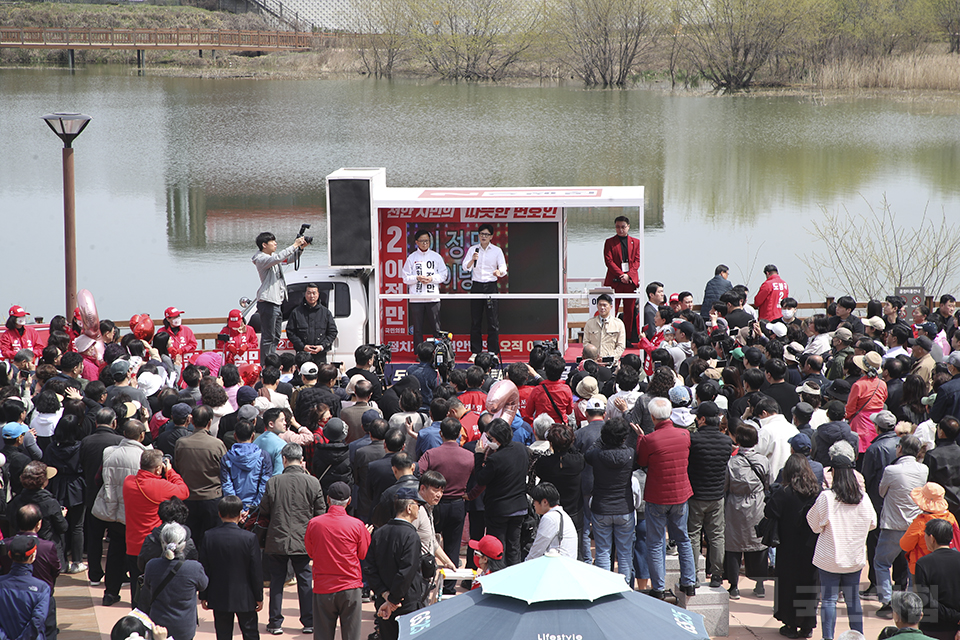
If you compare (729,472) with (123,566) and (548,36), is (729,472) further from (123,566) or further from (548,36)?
(548,36)

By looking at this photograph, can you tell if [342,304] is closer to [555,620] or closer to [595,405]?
[595,405]

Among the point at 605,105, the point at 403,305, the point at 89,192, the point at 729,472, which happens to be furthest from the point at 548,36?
the point at 729,472

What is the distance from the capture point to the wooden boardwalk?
177 feet

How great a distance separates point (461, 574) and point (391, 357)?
7033mm

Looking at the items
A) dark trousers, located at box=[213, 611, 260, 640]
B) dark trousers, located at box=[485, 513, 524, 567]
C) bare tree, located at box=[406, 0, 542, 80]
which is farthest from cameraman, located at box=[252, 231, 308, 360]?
bare tree, located at box=[406, 0, 542, 80]

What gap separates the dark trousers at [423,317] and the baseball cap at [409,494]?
→ 20.1ft

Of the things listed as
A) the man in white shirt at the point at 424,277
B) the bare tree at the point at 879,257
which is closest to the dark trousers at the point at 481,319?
the man in white shirt at the point at 424,277

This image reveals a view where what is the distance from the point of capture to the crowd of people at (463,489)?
6.49 metres

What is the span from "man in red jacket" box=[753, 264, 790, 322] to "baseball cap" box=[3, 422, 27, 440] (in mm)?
9840

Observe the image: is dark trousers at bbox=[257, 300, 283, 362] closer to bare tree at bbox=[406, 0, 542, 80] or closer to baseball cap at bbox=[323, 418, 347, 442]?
baseball cap at bbox=[323, 418, 347, 442]

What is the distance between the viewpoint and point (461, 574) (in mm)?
6824

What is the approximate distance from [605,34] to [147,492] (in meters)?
42.2

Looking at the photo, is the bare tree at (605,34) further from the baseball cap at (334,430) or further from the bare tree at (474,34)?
the baseball cap at (334,430)

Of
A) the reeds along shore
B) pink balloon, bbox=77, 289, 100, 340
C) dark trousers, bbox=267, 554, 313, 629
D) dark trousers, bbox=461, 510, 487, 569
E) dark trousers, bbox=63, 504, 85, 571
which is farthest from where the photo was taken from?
the reeds along shore
